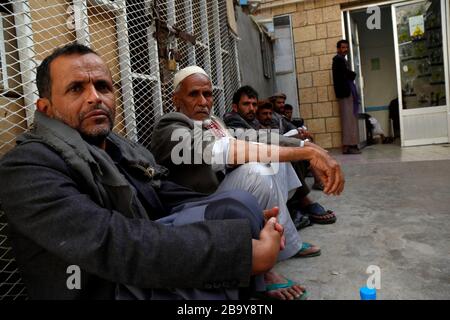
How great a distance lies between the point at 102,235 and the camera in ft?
2.79

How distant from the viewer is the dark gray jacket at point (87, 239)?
0.85 m

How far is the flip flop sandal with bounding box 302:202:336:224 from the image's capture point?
257 centimetres

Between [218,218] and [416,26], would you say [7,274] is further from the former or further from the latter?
Result: [416,26]

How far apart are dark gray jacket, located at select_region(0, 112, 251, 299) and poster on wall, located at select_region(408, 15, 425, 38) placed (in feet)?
21.8

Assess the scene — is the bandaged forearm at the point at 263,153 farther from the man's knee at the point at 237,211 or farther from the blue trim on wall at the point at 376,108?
the blue trim on wall at the point at 376,108

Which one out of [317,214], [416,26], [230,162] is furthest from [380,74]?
[230,162]

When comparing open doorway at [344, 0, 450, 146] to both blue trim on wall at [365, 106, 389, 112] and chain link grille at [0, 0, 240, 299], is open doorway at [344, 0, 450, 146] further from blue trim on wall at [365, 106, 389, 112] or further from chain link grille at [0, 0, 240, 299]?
chain link grille at [0, 0, 240, 299]

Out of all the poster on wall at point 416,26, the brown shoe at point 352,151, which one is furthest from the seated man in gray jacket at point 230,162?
the poster on wall at point 416,26

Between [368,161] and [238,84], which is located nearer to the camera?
[238,84]

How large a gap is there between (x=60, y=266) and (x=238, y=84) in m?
3.94

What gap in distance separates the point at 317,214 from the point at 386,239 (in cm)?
57
